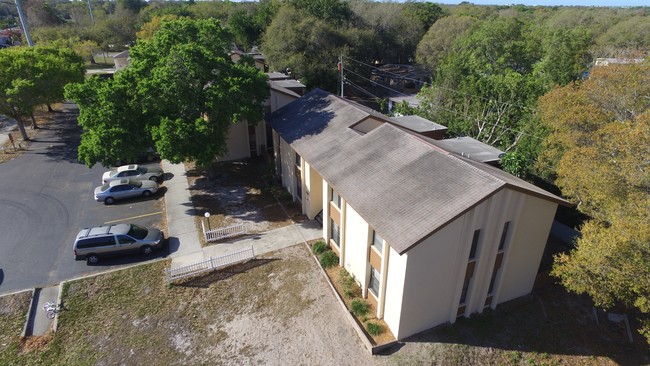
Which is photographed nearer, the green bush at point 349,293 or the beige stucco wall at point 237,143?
the green bush at point 349,293

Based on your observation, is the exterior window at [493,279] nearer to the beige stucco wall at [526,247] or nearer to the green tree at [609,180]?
the beige stucco wall at [526,247]

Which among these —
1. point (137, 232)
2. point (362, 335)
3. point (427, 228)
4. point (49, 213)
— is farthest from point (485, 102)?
point (49, 213)

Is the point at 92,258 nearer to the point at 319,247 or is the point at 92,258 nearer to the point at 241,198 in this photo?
the point at 241,198

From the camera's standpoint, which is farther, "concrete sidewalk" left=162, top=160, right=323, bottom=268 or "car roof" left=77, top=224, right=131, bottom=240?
"concrete sidewalk" left=162, top=160, right=323, bottom=268

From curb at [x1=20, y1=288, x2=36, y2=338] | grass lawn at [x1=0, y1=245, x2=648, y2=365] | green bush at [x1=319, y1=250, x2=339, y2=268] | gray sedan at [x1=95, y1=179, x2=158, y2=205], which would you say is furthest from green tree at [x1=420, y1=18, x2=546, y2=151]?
curb at [x1=20, y1=288, x2=36, y2=338]

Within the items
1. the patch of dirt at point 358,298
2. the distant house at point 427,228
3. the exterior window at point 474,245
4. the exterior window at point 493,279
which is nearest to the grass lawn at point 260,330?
the patch of dirt at point 358,298

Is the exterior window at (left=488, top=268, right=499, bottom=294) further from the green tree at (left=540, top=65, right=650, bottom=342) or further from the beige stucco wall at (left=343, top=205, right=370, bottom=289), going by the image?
the beige stucco wall at (left=343, top=205, right=370, bottom=289)

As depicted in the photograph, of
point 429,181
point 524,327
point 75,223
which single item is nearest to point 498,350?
point 524,327
